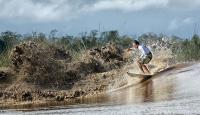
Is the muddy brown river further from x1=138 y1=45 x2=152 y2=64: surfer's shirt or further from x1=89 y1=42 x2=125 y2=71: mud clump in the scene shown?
x1=89 y1=42 x2=125 y2=71: mud clump

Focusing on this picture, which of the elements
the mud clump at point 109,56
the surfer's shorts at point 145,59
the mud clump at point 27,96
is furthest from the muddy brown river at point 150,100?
the mud clump at point 109,56

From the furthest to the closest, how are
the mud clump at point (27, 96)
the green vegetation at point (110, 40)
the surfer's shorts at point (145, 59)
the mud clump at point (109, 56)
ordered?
1. the green vegetation at point (110, 40)
2. the mud clump at point (109, 56)
3. the surfer's shorts at point (145, 59)
4. the mud clump at point (27, 96)

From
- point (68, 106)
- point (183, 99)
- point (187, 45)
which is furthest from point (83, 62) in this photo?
point (187, 45)

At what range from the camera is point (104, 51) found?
108ft

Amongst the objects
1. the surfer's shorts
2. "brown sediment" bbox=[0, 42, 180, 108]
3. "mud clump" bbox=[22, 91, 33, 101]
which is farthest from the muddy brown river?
"mud clump" bbox=[22, 91, 33, 101]

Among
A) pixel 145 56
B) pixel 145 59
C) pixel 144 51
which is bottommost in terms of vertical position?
pixel 145 59

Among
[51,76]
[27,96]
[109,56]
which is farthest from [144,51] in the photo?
[109,56]

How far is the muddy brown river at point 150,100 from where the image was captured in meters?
17.2

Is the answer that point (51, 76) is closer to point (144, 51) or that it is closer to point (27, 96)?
point (27, 96)

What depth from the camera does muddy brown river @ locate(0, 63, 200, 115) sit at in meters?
17.2

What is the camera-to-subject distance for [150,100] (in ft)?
64.3

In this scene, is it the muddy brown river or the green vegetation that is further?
the green vegetation

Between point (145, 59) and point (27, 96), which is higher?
point (145, 59)

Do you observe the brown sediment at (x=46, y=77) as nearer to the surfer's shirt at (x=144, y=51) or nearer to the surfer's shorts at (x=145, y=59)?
the surfer's shorts at (x=145, y=59)
